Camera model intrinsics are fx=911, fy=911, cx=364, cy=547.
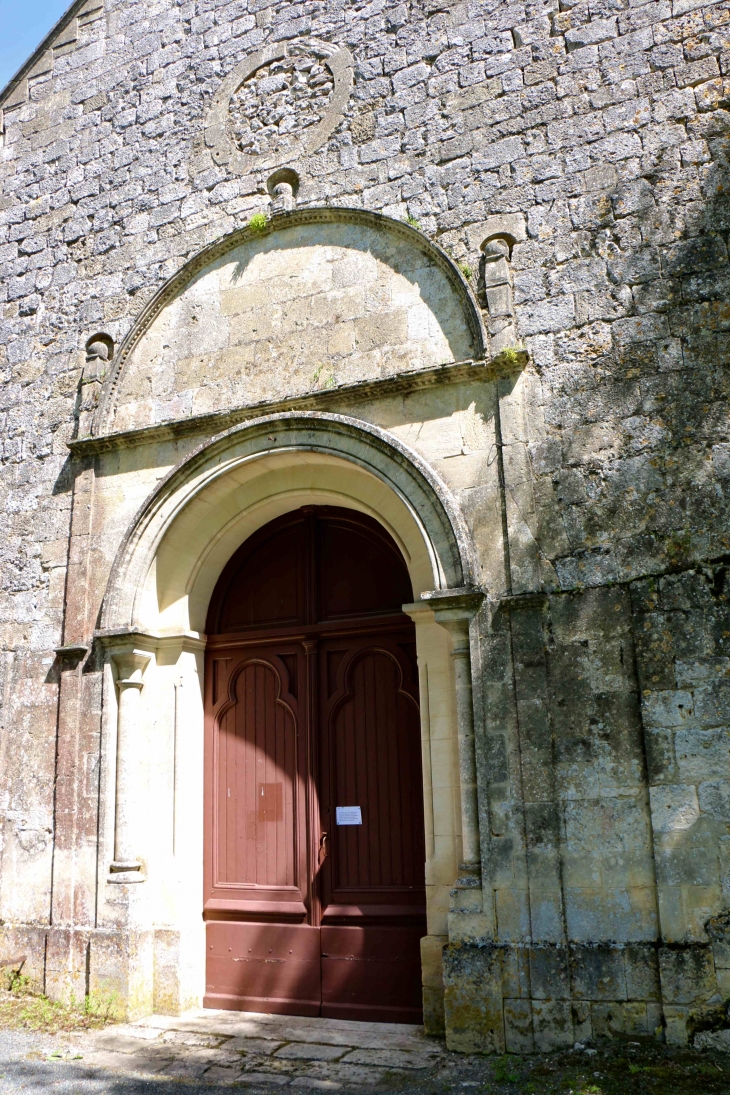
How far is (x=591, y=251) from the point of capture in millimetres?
4988

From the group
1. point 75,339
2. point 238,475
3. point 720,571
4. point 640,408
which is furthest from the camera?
point 75,339

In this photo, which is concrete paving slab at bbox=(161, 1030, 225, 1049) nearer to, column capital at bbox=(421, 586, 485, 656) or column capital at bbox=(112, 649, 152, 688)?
column capital at bbox=(112, 649, 152, 688)

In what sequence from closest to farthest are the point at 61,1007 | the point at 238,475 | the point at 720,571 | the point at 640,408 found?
1. the point at 720,571
2. the point at 640,408
3. the point at 61,1007
4. the point at 238,475

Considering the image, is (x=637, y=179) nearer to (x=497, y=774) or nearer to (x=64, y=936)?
(x=497, y=774)

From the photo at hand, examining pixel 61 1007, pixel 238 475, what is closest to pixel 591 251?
pixel 238 475

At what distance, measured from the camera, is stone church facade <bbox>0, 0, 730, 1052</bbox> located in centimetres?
433

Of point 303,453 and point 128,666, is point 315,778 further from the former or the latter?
point 303,453

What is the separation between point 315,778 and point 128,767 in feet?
3.63

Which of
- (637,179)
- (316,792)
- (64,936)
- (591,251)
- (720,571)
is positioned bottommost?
(64,936)

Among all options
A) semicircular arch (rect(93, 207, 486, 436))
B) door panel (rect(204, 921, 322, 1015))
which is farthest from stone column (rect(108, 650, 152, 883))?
semicircular arch (rect(93, 207, 486, 436))

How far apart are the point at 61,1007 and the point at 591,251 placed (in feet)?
16.8

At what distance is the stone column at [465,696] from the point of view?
4523 mm

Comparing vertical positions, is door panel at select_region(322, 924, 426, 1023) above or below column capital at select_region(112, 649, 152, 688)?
below

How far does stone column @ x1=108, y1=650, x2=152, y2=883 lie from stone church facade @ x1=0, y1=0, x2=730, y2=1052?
0.09ft
